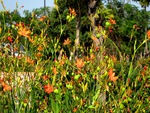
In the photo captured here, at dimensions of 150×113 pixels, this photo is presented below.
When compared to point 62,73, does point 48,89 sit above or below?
below

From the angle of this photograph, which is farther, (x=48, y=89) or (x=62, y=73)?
(x=62, y=73)

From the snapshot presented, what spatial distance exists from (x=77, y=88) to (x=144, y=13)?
39.9 meters

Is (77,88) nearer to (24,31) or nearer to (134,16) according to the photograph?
(24,31)

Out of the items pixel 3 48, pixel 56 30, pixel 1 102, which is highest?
pixel 56 30

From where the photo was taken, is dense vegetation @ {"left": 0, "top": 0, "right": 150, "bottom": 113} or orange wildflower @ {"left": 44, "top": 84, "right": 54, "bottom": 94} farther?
dense vegetation @ {"left": 0, "top": 0, "right": 150, "bottom": 113}

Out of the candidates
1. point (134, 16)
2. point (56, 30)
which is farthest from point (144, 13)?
point (56, 30)

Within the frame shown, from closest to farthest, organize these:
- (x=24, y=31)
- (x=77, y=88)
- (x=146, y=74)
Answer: (x=24, y=31) → (x=146, y=74) → (x=77, y=88)

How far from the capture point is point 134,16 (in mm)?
42938

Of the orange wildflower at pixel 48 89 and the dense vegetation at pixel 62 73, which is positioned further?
the dense vegetation at pixel 62 73

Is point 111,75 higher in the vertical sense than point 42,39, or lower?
lower

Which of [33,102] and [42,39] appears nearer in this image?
[33,102]

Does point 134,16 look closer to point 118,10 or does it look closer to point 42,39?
point 118,10

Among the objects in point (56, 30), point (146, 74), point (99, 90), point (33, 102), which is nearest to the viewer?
point (99, 90)

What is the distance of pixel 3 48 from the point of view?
4391 millimetres
